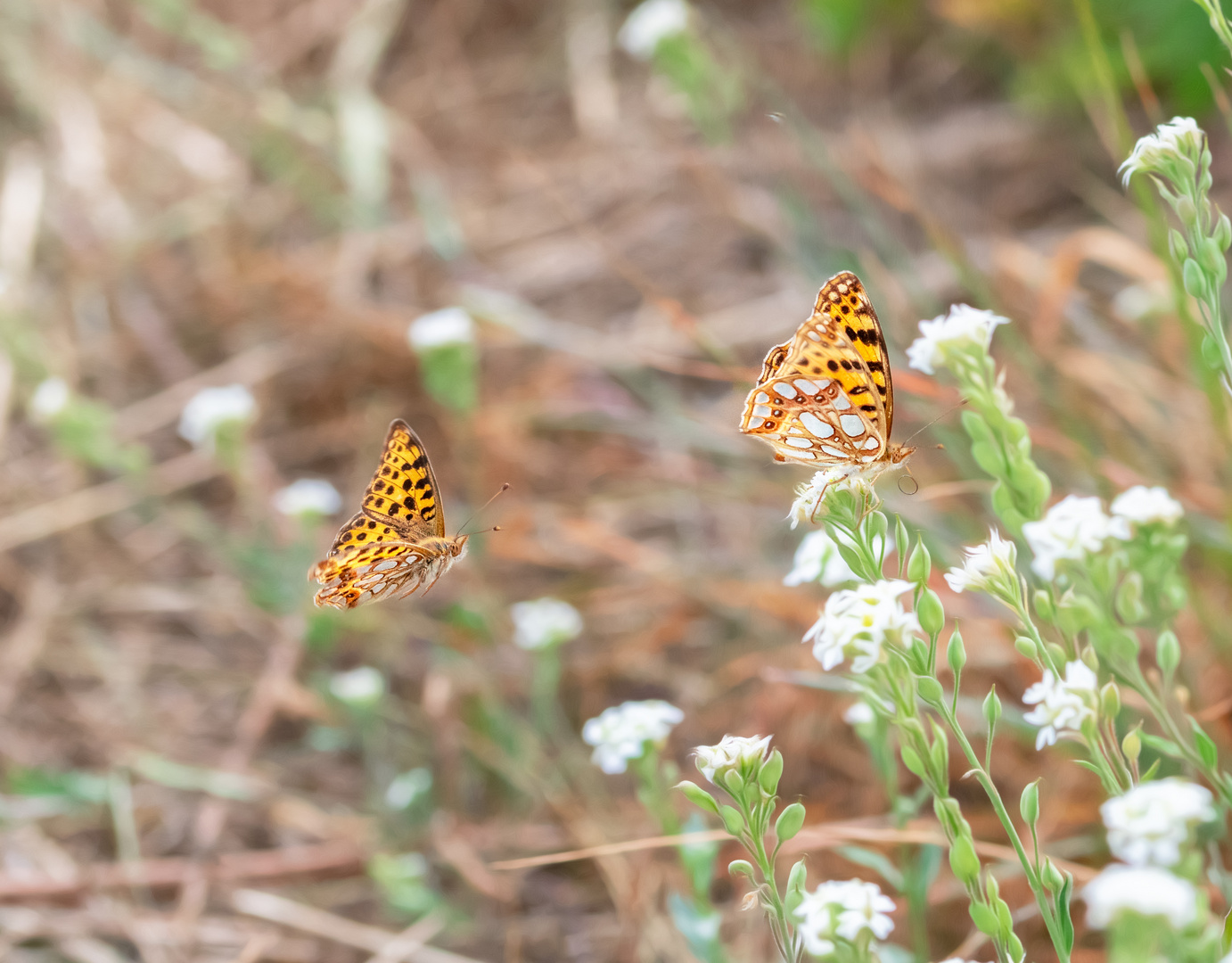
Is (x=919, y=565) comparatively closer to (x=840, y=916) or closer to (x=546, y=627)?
(x=840, y=916)

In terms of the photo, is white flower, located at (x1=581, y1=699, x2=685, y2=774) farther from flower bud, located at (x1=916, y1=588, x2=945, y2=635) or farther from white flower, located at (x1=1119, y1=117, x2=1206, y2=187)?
white flower, located at (x1=1119, y1=117, x2=1206, y2=187)

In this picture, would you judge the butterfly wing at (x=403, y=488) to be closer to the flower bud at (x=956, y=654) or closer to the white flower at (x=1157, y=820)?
the flower bud at (x=956, y=654)

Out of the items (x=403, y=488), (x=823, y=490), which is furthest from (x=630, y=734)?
(x=403, y=488)

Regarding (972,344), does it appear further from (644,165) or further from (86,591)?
(644,165)

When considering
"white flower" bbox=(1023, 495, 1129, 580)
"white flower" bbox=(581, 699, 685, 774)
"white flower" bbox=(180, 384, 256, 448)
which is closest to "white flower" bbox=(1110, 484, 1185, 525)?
"white flower" bbox=(1023, 495, 1129, 580)

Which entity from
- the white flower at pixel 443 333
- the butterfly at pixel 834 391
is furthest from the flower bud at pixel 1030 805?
the white flower at pixel 443 333
